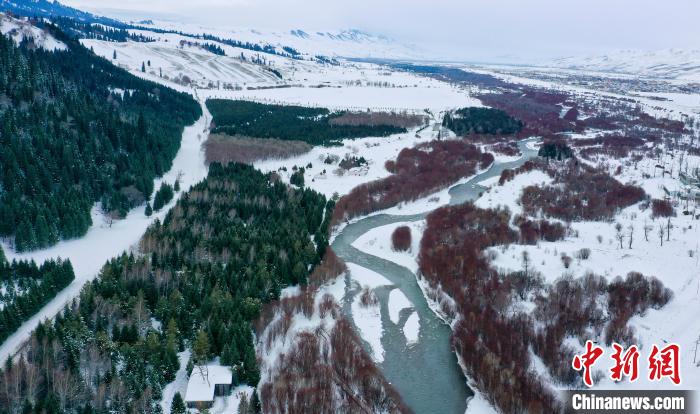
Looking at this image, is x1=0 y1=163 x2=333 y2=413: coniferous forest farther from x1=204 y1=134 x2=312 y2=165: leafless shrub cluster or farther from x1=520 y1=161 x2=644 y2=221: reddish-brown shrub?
x1=520 y1=161 x2=644 y2=221: reddish-brown shrub

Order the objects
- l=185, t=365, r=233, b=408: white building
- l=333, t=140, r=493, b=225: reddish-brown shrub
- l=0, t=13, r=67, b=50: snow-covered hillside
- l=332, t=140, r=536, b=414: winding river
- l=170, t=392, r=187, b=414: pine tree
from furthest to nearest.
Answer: l=0, t=13, r=67, b=50: snow-covered hillside < l=333, t=140, r=493, b=225: reddish-brown shrub < l=332, t=140, r=536, b=414: winding river < l=185, t=365, r=233, b=408: white building < l=170, t=392, r=187, b=414: pine tree

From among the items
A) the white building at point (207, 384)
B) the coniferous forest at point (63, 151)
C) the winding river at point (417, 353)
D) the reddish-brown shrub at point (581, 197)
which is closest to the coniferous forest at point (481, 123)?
the reddish-brown shrub at point (581, 197)

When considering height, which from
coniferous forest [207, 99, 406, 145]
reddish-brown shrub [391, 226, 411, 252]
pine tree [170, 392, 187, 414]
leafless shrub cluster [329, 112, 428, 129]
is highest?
leafless shrub cluster [329, 112, 428, 129]

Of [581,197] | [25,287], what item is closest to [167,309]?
[25,287]

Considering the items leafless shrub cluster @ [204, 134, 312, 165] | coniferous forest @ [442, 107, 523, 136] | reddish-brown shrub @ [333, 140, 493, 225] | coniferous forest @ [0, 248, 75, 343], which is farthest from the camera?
coniferous forest @ [442, 107, 523, 136]

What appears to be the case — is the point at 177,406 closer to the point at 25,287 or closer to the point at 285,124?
the point at 25,287

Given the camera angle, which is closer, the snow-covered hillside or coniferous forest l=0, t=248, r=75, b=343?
coniferous forest l=0, t=248, r=75, b=343

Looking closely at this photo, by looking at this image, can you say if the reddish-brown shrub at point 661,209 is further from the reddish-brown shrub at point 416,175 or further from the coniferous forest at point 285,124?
the coniferous forest at point 285,124

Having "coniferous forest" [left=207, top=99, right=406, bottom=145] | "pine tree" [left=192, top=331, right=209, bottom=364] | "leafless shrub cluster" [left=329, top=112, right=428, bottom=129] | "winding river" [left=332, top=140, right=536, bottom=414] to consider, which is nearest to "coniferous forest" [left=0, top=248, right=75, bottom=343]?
"pine tree" [left=192, top=331, right=209, bottom=364]

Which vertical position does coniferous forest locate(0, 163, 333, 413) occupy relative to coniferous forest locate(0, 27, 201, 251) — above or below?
below
